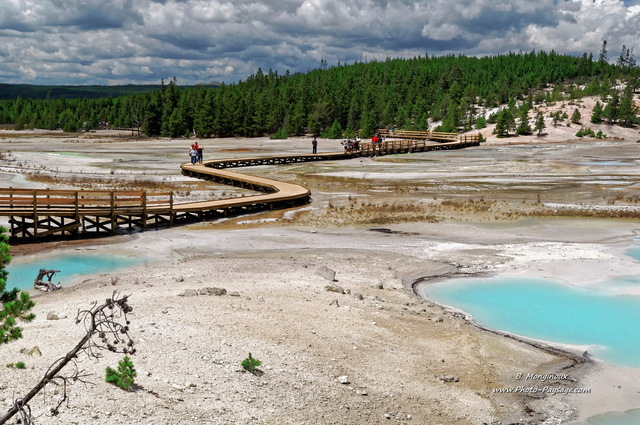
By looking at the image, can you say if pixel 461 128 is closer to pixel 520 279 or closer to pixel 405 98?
pixel 405 98

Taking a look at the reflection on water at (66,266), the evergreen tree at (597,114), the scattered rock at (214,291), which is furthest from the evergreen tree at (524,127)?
the scattered rock at (214,291)

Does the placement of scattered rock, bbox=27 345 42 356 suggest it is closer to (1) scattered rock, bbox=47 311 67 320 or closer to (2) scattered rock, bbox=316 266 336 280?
(1) scattered rock, bbox=47 311 67 320

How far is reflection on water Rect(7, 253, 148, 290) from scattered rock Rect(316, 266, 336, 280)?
20.4 ft

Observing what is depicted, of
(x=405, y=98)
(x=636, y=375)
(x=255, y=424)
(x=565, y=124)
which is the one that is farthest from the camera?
(x=405, y=98)

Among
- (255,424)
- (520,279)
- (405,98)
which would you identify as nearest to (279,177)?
(520,279)

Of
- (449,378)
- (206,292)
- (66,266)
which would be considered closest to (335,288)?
(206,292)

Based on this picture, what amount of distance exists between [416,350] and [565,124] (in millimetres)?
100234

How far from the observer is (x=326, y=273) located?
17.6 m

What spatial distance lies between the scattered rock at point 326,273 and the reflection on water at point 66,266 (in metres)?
6.21

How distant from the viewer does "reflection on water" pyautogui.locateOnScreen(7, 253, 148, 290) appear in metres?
18.0

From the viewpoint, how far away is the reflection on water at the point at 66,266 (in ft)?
59.0

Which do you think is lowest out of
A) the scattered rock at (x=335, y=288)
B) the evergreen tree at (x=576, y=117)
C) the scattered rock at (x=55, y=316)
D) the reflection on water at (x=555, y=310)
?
the reflection on water at (x=555, y=310)

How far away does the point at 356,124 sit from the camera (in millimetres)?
116750

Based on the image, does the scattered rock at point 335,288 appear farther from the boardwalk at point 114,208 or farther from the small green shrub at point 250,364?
the boardwalk at point 114,208
